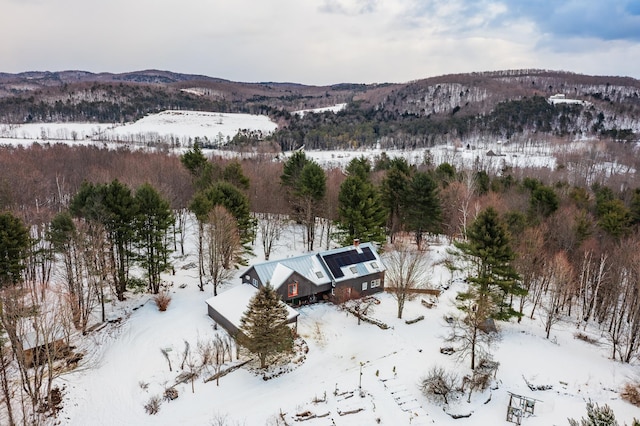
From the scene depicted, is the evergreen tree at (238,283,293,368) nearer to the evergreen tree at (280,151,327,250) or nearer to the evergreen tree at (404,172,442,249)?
the evergreen tree at (280,151,327,250)

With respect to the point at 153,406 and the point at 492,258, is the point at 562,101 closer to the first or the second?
the point at 492,258

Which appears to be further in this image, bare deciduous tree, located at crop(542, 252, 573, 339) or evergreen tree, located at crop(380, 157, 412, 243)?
evergreen tree, located at crop(380, 157, 412, 243)

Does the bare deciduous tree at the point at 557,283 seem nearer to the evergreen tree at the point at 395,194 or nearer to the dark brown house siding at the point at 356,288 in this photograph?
the dark brown house siding at the point at 356,288

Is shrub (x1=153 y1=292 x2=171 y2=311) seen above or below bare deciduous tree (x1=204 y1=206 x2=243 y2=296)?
below

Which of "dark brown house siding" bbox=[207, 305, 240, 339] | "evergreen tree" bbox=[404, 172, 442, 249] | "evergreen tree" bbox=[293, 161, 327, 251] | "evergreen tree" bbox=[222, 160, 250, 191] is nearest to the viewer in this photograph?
"dark brown house siding" bbox=[207, 305, 240, 339]

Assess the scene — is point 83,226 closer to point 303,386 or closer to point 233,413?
point 233,413

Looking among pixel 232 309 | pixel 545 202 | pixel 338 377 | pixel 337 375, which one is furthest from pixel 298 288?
pixel 545 202

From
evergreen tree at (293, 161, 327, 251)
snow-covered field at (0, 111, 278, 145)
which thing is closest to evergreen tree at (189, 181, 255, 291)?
evergreen tree at (293, 161, 327, 251)
